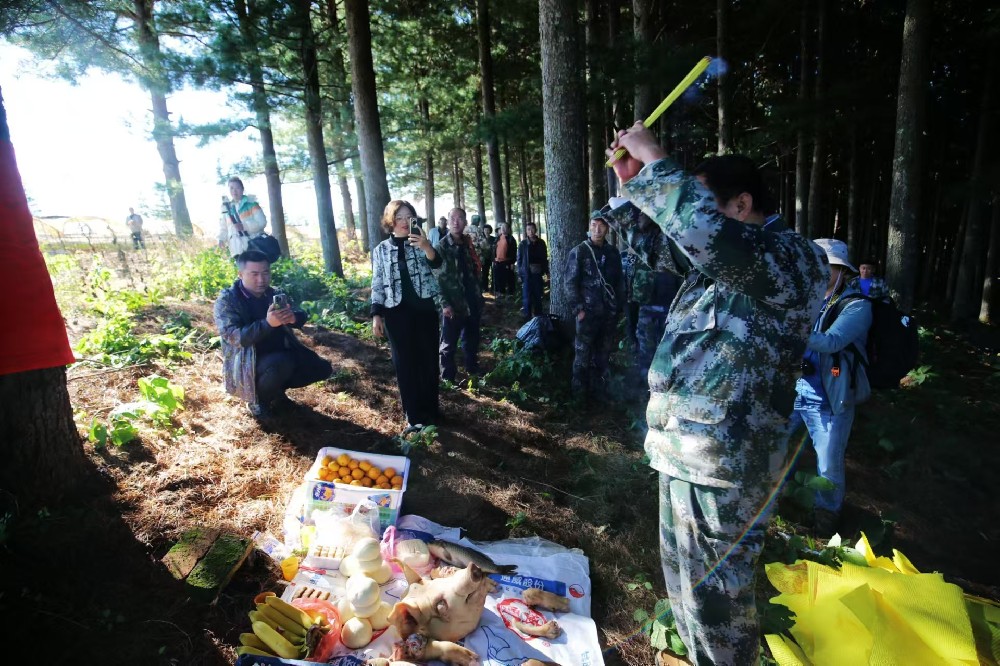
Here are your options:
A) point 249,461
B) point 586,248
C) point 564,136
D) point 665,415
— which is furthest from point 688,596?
point 564,136

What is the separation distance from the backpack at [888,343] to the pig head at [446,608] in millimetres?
2813

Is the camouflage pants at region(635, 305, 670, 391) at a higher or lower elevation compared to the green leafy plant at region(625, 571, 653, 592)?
higher

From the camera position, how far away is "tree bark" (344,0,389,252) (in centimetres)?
820

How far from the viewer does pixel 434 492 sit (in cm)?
381

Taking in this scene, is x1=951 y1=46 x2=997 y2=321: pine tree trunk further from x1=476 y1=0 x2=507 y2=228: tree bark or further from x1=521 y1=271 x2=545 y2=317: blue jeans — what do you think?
x1=476 y1=0 x2=507 y2=228: tree bark

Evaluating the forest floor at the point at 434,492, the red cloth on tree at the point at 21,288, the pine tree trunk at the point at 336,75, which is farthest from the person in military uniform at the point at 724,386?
the pine tree trunk at the point at 336,75

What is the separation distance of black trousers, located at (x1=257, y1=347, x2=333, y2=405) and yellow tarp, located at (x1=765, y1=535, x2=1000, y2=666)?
422cm

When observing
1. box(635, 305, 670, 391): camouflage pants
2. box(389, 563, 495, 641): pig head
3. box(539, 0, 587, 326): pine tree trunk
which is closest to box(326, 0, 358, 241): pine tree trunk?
box(539, 0, 587, 326): pine tree trunk

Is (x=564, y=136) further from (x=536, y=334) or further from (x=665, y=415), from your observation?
(x=665, y=415)

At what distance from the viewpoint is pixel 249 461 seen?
402 centimetres

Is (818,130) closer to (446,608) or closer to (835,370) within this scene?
(835,370)

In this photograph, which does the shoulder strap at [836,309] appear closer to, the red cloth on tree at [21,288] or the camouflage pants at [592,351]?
the camouflage pants at [592,351]

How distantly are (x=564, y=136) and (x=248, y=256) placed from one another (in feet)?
13.6

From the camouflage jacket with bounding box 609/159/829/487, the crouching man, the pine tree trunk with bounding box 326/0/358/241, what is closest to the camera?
the camouflage jacket with bounding box 609/159/829/487
